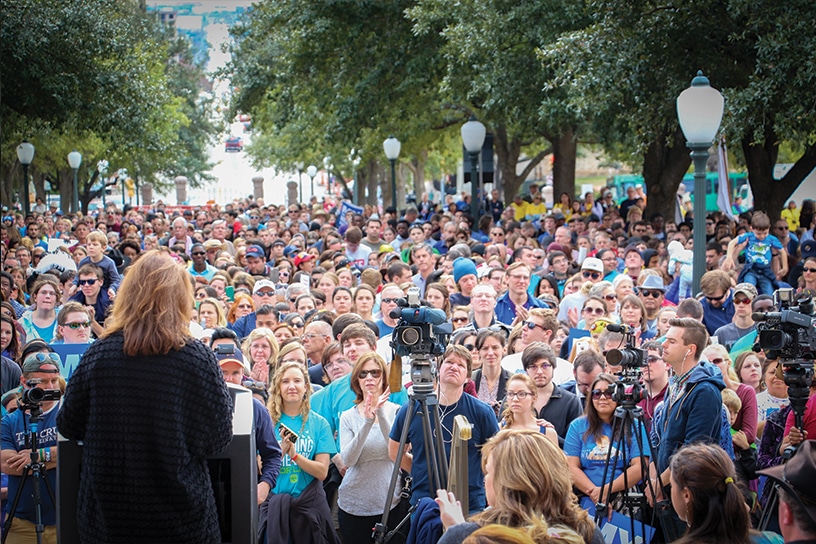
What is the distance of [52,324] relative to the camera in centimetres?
1069

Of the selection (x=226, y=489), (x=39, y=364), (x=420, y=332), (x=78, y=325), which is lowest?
(x=226, y=489)

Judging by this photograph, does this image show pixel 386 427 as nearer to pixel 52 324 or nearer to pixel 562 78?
pixel 52 324

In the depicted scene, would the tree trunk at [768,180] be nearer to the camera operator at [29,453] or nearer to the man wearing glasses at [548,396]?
the man wearing glasses at [548,396]

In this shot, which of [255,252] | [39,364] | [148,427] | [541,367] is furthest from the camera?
[255,252]

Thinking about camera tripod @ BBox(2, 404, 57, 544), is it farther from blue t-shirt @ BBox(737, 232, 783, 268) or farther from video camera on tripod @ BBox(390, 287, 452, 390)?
blue t-shirt @ BBox(737, 232, 783, 268)

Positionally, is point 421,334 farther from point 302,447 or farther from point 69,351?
point 69,351

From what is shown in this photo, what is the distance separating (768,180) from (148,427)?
15254 millimetres

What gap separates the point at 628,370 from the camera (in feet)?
21.1

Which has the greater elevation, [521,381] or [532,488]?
[521,381]

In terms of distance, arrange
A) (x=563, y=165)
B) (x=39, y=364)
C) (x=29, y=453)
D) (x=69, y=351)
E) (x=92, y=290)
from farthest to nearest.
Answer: (x=563, y=165)
(x=92, y=290)
(x=69, y=351)
(x=39, y=364)
(x=29, y=453)

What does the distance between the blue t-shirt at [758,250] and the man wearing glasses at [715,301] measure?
160 centimetres

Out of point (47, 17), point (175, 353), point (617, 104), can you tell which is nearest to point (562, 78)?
point (617, 104)

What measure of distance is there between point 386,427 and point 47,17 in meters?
13.3

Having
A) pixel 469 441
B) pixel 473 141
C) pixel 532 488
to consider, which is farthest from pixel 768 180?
pixel 532 488
